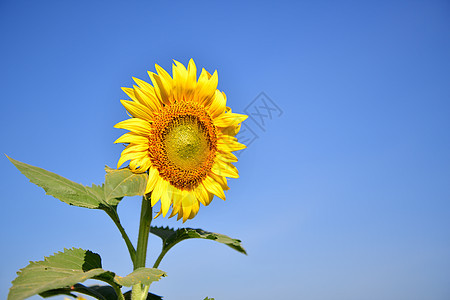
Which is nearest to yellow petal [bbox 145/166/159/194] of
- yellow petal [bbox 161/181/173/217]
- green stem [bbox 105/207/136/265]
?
yellow petal [bbox 161/181/173/217]

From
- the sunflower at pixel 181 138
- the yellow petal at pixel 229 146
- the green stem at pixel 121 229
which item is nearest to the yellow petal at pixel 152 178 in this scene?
the sunflower at pixel 181 138

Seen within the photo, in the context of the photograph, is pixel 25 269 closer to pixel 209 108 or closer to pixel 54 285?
pixel 54 285

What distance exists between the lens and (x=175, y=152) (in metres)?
3.09

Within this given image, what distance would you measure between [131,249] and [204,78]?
1522 millimetres

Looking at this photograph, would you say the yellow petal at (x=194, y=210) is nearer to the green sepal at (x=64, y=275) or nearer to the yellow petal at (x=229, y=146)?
the yellow petal at (x=229, y=146)

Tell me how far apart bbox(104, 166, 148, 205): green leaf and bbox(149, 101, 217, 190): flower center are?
0.82 ft

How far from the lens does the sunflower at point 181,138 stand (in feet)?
9.67

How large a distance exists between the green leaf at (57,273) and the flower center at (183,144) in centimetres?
88

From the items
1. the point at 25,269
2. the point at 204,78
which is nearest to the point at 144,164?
the point at 204,78

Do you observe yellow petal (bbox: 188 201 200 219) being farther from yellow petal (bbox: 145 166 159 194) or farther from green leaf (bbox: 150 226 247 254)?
yellow petal (bbox: 145 166 159 194)

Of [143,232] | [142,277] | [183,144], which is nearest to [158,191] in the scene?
[143,232]

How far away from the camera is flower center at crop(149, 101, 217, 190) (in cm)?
305

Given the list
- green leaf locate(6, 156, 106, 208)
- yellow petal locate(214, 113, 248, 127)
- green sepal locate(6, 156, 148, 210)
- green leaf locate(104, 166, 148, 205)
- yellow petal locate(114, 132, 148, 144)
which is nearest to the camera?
green leaf locate(104, 166, 148, 205)

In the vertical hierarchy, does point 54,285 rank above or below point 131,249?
below
